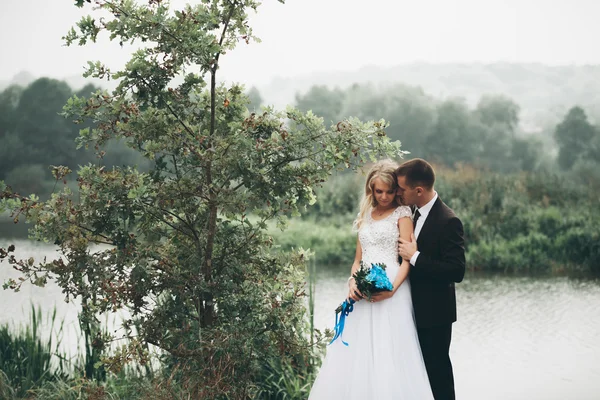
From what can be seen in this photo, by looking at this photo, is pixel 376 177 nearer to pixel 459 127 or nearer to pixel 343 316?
pixel 343 316

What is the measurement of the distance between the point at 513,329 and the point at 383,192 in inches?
229

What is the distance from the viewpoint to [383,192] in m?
3.76

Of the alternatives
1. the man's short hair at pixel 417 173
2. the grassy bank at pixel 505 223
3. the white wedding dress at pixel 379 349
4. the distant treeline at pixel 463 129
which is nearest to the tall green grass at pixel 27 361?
the white wedding dress at pixel 379 349

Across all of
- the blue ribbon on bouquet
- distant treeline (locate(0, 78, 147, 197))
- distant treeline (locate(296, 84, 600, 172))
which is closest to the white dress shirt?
the blue ribbon on bouquet

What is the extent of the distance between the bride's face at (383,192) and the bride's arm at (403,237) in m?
0.14

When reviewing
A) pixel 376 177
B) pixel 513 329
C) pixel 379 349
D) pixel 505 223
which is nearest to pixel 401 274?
pixel 379 349

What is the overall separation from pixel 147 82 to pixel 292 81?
51333 millimetres

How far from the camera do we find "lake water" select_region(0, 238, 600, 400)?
667cm

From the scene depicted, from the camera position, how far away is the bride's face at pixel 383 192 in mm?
3738

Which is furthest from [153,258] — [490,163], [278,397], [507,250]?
[490,163]

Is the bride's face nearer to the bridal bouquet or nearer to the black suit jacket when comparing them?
the black suit jacket

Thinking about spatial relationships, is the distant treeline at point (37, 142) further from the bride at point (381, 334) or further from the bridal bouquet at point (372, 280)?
the bridal bouquet at point (372, 280)

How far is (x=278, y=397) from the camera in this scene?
479 centimetres

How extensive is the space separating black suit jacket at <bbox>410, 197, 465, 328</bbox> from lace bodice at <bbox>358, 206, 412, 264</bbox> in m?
0.15
